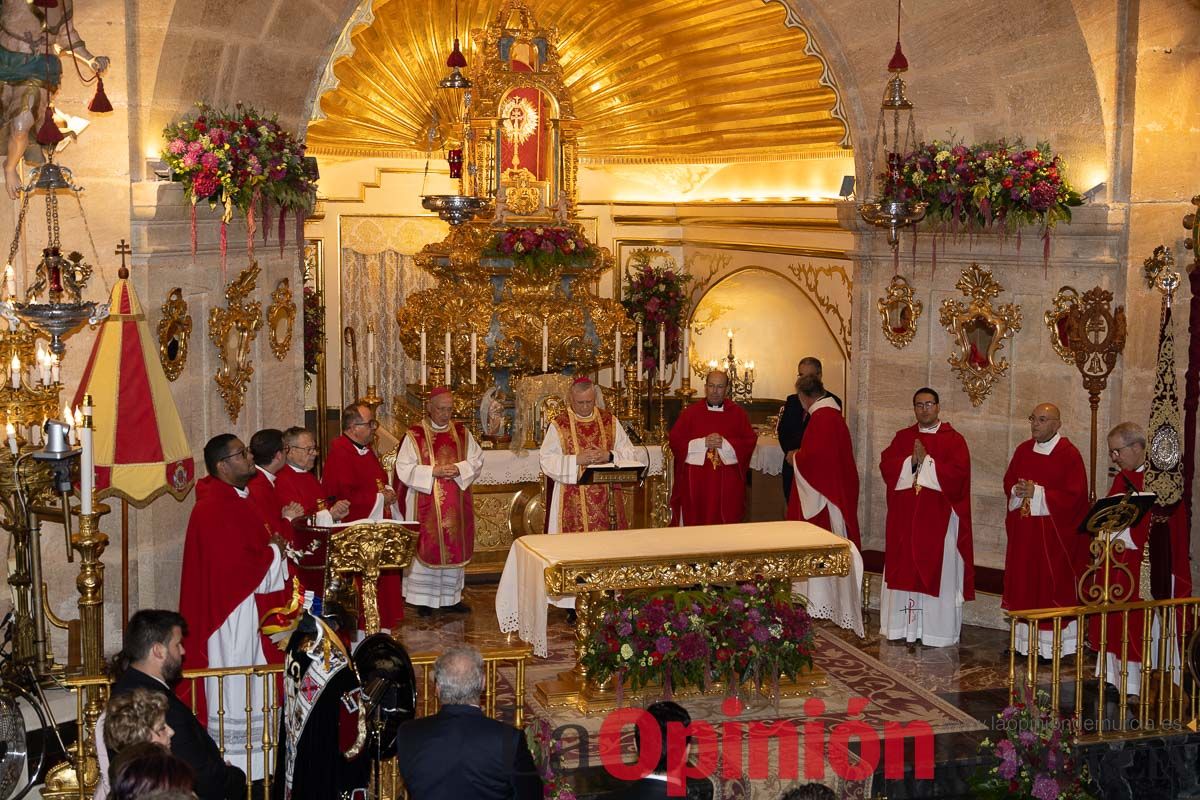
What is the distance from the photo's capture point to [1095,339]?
10.9m

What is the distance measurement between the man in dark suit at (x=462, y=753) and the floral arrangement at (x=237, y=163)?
4.71 metres

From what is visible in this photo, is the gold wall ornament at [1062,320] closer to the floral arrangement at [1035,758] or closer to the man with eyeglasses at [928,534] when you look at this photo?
the man with eyeglasses at [928,534]

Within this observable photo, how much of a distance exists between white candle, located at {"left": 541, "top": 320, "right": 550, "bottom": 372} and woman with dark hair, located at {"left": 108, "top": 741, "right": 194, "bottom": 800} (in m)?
8.04

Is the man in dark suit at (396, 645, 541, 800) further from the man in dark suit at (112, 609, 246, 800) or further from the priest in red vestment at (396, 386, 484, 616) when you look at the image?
the priest in red vestment at (396, 386, 484, 616)

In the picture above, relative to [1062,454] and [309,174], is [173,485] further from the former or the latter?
[1062,454]

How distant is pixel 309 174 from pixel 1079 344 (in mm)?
5479

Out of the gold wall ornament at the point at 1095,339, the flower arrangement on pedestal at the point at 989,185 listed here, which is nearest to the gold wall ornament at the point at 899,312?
the flower arrangement on pedestal at the point at 989,185

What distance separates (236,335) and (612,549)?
298 cm

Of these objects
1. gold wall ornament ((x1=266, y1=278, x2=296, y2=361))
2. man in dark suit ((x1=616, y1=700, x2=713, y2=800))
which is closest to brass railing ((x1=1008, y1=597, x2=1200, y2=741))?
man in dark suit ((x1=616, y1=700, x2=713, y2=800))

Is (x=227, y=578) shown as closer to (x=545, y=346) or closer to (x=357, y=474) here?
(x=357, y=474)

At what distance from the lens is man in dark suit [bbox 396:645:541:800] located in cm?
543

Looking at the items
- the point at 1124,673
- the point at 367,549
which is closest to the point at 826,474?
the point at 1124,673

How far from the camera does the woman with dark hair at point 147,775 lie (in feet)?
15.6

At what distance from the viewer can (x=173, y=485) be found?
833 cm
